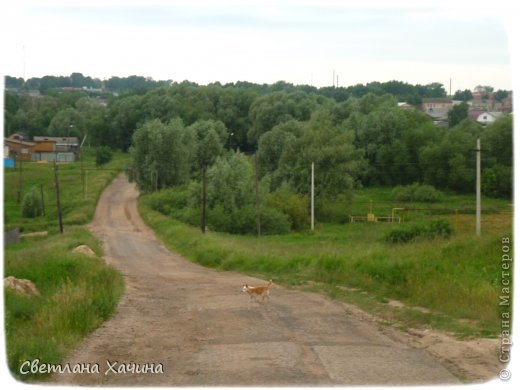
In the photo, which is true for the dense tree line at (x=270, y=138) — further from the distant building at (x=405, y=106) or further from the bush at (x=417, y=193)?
the distant building at (x=405, y=106)

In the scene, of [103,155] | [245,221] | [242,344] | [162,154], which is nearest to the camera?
[242,344]

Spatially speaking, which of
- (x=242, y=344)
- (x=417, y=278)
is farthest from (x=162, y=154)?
(x=242, y=344)

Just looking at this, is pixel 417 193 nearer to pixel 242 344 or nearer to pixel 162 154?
pixel 162 154

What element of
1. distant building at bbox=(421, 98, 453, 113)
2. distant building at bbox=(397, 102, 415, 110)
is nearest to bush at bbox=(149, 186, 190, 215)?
distant building at bbox=(421, 98, 453, 113)

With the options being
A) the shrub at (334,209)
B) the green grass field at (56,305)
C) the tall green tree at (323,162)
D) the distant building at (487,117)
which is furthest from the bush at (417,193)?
the green grass field at (56,305)

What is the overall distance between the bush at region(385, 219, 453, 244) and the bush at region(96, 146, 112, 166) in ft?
133

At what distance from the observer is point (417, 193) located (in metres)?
49.5

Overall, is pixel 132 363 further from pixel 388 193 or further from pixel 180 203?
pixel 388 193

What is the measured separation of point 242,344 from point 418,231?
17.5 metres

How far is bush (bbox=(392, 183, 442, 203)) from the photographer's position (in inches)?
1880

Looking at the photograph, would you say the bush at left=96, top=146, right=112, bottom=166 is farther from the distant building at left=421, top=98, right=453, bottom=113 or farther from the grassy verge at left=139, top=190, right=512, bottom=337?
the grassy verge at left=139, top=190, right=512, bottom=337

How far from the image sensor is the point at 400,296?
1393 centimetres

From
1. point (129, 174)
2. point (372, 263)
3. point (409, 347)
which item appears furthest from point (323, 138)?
point (409, 347)

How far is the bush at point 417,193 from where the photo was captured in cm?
4775
